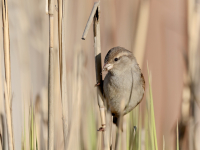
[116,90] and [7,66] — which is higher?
[7,66]

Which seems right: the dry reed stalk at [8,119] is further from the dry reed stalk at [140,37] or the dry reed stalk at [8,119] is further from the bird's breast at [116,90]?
the dry reed stalk at [140,37]

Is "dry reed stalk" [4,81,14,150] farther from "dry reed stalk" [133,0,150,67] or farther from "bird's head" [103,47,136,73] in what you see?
"dry reed stalk" [133,0,150,67]

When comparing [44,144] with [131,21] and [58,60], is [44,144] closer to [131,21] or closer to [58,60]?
[58,60]

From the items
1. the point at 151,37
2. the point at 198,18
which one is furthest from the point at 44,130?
the point at 151,37

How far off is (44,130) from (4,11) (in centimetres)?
72

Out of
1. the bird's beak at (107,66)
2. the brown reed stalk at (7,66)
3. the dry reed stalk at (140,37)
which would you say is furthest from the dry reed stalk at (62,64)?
the dry reed stalk at (140,37)

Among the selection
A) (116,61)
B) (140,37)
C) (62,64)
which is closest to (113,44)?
(140,37)

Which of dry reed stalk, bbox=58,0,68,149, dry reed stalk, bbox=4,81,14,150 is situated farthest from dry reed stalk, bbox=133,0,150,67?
dry reed stalk, bbox=4,81,14,150

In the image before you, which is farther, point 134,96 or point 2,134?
point 134,96

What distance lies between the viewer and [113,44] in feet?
6.20

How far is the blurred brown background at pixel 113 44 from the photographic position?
5.06 ft

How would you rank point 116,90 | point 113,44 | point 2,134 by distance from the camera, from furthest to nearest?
point 113,44 < point 116,90 < point 2,134

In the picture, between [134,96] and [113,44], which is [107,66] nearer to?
[134,96]

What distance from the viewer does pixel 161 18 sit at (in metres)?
2.22
